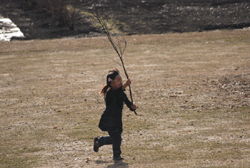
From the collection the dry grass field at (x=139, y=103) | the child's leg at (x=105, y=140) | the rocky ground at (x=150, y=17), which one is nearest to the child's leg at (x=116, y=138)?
the child's leg at (x=105, y=140)

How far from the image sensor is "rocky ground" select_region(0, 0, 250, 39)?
22250 mm

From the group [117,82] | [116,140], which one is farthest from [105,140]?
[117,82]

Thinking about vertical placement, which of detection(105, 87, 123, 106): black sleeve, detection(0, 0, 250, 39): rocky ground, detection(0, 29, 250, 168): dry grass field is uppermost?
detection(0, 0, 250, 39): rocky ground

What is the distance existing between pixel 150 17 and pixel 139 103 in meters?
15.3

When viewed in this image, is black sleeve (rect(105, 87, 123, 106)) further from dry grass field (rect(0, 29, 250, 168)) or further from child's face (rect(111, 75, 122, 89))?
dry grass field (rect(0, 29, 250, 168))

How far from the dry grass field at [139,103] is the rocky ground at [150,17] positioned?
278 centimetres

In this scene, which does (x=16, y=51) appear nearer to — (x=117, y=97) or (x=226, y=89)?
(x=226, y=89)

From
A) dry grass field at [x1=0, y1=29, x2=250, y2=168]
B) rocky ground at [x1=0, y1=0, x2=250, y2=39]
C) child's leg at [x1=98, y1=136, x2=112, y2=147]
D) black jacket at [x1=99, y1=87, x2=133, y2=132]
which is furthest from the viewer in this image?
rocky ground at [x1=0, y1=0, x2=250, y2=39]

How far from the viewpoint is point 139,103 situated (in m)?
10.2

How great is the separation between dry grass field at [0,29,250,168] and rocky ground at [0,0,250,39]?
2775 mm

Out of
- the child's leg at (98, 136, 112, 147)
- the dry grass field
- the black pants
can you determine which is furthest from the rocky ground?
the black pants

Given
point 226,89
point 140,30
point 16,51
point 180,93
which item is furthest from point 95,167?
point 140,30

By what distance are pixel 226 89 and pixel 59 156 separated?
6884 millimetres

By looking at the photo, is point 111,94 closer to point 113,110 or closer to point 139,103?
point 113,110
